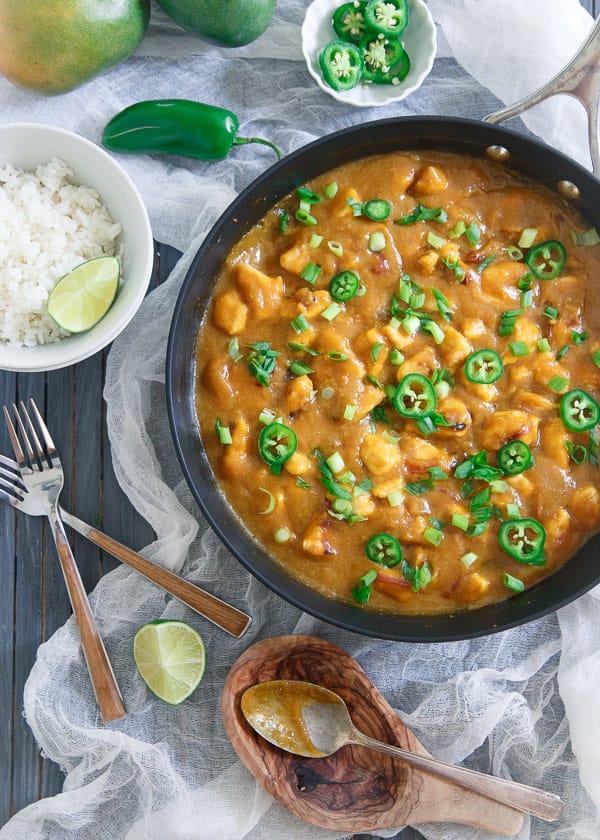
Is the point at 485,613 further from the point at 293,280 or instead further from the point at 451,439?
the point at 293,280

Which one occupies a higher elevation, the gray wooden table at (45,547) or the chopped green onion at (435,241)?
the chopped green onion at (435,241)


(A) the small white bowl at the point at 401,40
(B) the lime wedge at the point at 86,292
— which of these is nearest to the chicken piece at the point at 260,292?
(B) the lime wedge at the point at 86,292

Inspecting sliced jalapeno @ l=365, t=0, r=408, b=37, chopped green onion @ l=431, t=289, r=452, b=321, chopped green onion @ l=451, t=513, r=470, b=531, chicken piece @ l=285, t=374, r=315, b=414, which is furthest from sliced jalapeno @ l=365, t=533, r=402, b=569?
sliced jalapeno @ l=365, t=0, r=408, b=37

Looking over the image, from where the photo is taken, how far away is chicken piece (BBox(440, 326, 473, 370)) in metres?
3.40

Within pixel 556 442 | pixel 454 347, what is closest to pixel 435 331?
pixel 454 347

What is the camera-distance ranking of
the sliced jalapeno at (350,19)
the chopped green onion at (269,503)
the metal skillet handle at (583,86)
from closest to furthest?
the metal skillet handle at (583,86), the chopped green onion at (269,503), the sliced jalapeno at (350,19)

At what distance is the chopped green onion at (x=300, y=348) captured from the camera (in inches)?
135

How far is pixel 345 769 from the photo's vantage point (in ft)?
12.2

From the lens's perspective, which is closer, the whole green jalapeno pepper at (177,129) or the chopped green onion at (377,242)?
the chopped green onion at (377,242)

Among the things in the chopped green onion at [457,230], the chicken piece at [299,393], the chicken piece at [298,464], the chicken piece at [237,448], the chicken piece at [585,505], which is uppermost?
the chopped green onion at [457,230]

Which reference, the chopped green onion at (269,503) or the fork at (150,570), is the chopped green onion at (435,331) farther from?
the fork at (150,570)

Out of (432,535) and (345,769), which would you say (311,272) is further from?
(345,769)

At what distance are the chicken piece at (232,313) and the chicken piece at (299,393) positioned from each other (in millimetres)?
330

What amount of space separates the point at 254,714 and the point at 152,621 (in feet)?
1.98
